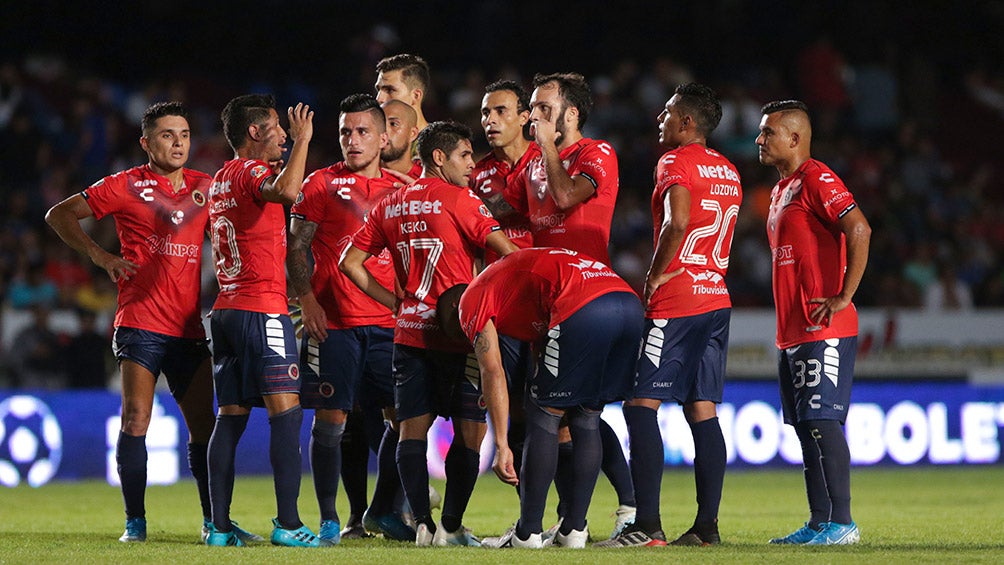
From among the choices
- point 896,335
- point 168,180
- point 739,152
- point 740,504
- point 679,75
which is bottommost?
point 740,504

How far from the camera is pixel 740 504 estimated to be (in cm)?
1173

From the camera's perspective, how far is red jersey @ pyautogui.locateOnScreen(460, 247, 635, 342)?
24.8ft

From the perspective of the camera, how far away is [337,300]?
8625mm

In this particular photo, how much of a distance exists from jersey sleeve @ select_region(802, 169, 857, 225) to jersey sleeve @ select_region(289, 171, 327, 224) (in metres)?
2.90

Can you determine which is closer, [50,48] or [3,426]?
[3,426]

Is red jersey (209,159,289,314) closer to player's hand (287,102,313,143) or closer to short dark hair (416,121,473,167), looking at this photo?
player's hand (287,102,313,143)

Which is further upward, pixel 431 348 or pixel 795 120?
pixel 795 120

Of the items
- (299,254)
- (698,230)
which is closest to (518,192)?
(698,230)

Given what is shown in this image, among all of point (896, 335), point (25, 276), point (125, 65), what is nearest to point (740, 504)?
point (896, 335)

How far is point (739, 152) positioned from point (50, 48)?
1048 cm

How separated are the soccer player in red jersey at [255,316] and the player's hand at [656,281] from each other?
2.06 meters

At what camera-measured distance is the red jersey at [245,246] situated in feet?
27.1

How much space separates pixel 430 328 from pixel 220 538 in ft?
5.54

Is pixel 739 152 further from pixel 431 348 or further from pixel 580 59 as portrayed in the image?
pixel 431 348
